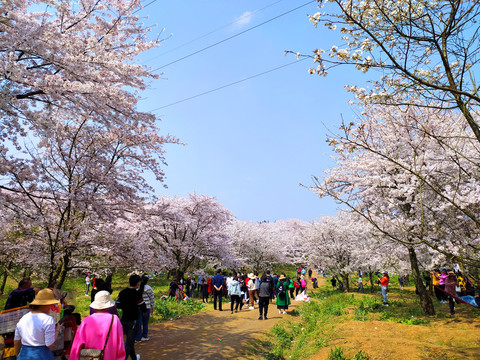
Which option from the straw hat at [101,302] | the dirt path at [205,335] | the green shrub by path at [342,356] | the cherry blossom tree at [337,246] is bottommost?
the dirt path at [205,335]

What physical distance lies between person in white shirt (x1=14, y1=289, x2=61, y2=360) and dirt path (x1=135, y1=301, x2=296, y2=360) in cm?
338

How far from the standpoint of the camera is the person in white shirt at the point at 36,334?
362 centimetres

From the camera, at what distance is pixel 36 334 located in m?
3.64

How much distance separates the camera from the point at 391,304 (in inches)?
566

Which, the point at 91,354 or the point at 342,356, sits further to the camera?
the point at 342,356

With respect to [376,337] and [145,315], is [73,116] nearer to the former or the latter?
[145,315]

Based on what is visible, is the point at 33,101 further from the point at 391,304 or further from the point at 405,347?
the point at 391,304

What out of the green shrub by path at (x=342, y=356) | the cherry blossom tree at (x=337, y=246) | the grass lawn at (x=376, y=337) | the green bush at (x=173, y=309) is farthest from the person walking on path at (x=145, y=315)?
the cherry blossom tree at (x=337, y=246)

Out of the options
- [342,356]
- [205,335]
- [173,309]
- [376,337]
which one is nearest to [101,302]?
[342,356]

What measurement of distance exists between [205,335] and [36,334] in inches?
233

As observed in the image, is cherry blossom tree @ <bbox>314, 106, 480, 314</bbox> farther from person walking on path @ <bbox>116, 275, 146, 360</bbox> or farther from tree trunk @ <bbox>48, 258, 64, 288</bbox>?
tree trunk @ <bbox>48, 258, 64, 288</bbox>

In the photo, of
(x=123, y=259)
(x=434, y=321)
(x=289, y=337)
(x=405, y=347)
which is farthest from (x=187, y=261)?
(x=405, y=347)

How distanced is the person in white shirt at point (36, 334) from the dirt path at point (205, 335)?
3383mm

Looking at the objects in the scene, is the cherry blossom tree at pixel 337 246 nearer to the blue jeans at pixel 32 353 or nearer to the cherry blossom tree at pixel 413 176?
the cherry blossom tree at pixel 413 176
